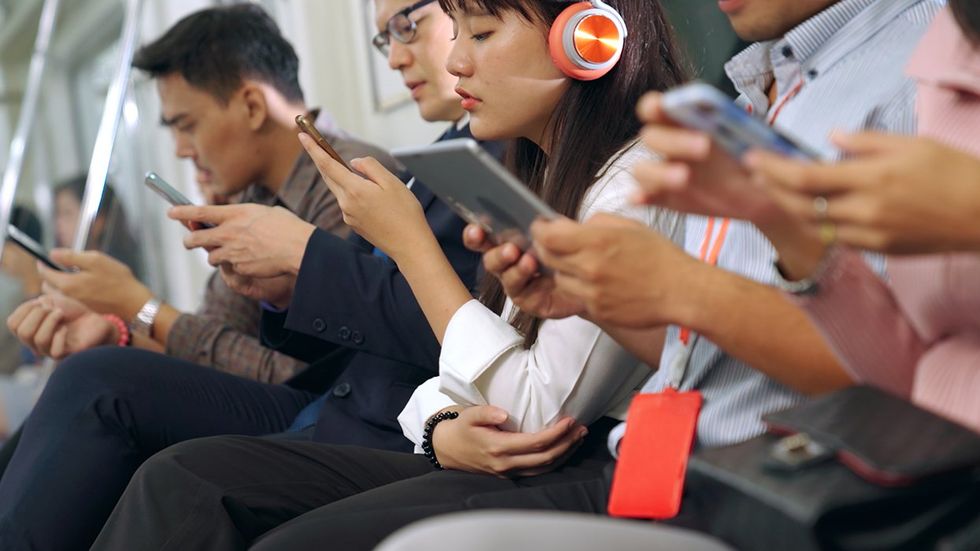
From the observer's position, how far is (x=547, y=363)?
1.42m

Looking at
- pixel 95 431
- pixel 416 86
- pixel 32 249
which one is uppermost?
pixel 416 86

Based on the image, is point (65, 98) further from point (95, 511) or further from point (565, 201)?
point (565, 201)

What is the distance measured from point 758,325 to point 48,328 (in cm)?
179

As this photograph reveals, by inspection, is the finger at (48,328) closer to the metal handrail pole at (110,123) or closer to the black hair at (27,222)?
the metal handrail pole at (110,123)

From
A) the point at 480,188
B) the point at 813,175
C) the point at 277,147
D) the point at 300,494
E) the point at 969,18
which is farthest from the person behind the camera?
the point at 277,147

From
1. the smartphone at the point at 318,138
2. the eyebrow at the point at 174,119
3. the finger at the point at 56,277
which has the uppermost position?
the smartphone at the point at 318,138

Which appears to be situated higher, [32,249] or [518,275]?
[518,275]

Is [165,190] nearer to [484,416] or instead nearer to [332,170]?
[332,170]

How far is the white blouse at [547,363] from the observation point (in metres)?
1.41

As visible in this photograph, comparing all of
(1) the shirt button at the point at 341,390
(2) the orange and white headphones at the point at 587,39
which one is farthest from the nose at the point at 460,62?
(1) the shirt button at the point at 341,390

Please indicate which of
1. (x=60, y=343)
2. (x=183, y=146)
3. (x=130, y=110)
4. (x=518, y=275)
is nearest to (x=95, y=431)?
(x=60, y=343)

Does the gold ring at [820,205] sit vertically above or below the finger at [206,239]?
above

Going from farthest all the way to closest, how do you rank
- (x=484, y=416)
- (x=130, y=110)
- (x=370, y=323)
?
(x=130, y=110)
(x=370, y=323)
(x=484, y=416)

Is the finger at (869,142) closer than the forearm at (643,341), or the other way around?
the finger at (869,142)
